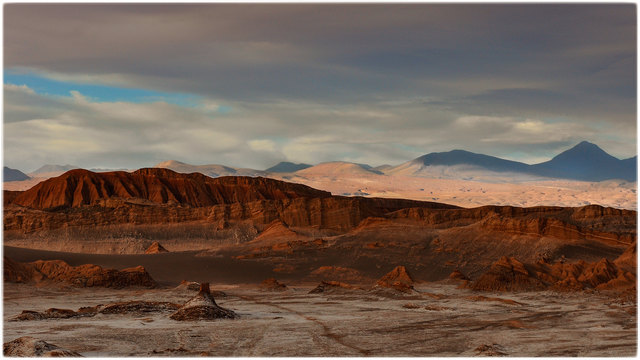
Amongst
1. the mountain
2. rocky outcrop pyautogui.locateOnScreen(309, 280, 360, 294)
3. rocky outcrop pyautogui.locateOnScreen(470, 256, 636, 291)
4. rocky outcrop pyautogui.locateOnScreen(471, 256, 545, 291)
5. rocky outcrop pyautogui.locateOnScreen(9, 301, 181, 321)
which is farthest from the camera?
the mountain

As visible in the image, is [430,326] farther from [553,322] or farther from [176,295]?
[176,295]

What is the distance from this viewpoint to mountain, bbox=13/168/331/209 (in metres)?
102

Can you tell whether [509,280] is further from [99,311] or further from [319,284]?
[99,311]

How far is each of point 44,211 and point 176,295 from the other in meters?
60.3

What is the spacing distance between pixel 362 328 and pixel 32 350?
938cm

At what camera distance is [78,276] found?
135 ft

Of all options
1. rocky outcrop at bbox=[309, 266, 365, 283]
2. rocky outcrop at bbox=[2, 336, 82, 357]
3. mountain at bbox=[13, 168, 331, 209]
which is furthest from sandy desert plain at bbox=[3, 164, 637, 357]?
mountain at bbox=[13, 168, 331, 209]

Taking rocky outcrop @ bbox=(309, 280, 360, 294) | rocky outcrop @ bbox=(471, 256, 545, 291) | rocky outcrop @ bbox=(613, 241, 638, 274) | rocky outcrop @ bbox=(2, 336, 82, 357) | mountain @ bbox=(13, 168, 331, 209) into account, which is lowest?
rocky outcrop @ bbox=(309, 280, 360, 294)

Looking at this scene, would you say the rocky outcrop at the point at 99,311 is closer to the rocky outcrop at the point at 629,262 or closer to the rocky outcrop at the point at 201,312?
the rocky outcrop at the point at 201,312

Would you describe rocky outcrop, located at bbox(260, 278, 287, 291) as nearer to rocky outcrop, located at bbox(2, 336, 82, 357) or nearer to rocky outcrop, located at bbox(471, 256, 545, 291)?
rocky outcrop, located at bbox(471, 256, 545, 291)

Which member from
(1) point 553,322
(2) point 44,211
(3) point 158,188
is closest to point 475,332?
(1) point 553,322

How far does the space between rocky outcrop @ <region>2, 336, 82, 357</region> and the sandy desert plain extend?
0.06 meters

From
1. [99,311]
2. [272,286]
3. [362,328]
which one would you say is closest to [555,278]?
[272,286]

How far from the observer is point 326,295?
3566 centimetres
